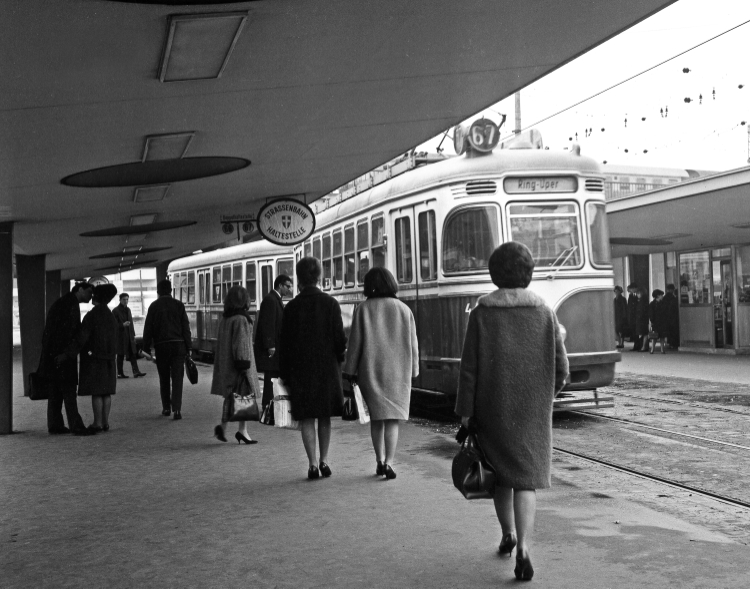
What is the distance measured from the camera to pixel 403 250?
13.9 meters

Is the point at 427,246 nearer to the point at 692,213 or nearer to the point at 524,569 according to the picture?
the point at 524,569

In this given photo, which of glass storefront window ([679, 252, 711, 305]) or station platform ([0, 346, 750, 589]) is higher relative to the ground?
glass storefront window ([679, 252, 711, 305])

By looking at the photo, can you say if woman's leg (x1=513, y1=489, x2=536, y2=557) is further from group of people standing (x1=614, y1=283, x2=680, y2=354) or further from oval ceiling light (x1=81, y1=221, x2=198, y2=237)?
group of people standing (x1=614, y1=283, x2=680, y2=354)

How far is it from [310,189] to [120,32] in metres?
9.39

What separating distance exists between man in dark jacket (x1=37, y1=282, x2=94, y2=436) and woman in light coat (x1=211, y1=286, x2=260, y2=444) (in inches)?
86.5

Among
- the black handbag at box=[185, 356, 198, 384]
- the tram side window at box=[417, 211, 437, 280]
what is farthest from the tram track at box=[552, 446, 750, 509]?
the black handbag at box=[185, 356, 198, 384]

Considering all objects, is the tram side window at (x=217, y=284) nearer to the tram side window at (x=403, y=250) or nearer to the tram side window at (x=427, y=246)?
the tram side window at (x=403, y=250)

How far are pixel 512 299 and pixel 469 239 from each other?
7.21 metres

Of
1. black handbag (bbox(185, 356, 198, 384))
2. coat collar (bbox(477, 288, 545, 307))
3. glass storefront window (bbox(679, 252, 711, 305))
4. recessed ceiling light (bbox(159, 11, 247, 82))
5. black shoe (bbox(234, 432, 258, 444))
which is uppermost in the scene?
recessed ceiling light (bbox(159, 11, 247, 82))

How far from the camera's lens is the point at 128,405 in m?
16.3

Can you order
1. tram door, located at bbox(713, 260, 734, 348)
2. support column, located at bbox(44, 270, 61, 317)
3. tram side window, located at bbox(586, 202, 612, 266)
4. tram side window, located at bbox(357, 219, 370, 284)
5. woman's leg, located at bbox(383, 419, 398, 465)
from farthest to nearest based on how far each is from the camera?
support column, located at bbox(44, 270, 61, 317) < tram door, located at bbox(713, 260, 734, 348) < tram side window, located at bbox(357, 219, 370, 284) < tram side window, located at bbox(586, 202, 612, 266) < woman's leg, located at bbox(383, 419, 398, 465)

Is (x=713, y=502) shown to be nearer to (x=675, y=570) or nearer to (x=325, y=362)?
(x=675, y=570)

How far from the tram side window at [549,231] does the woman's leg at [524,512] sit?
24.0 feet

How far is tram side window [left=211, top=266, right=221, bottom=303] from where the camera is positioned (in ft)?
94.4
